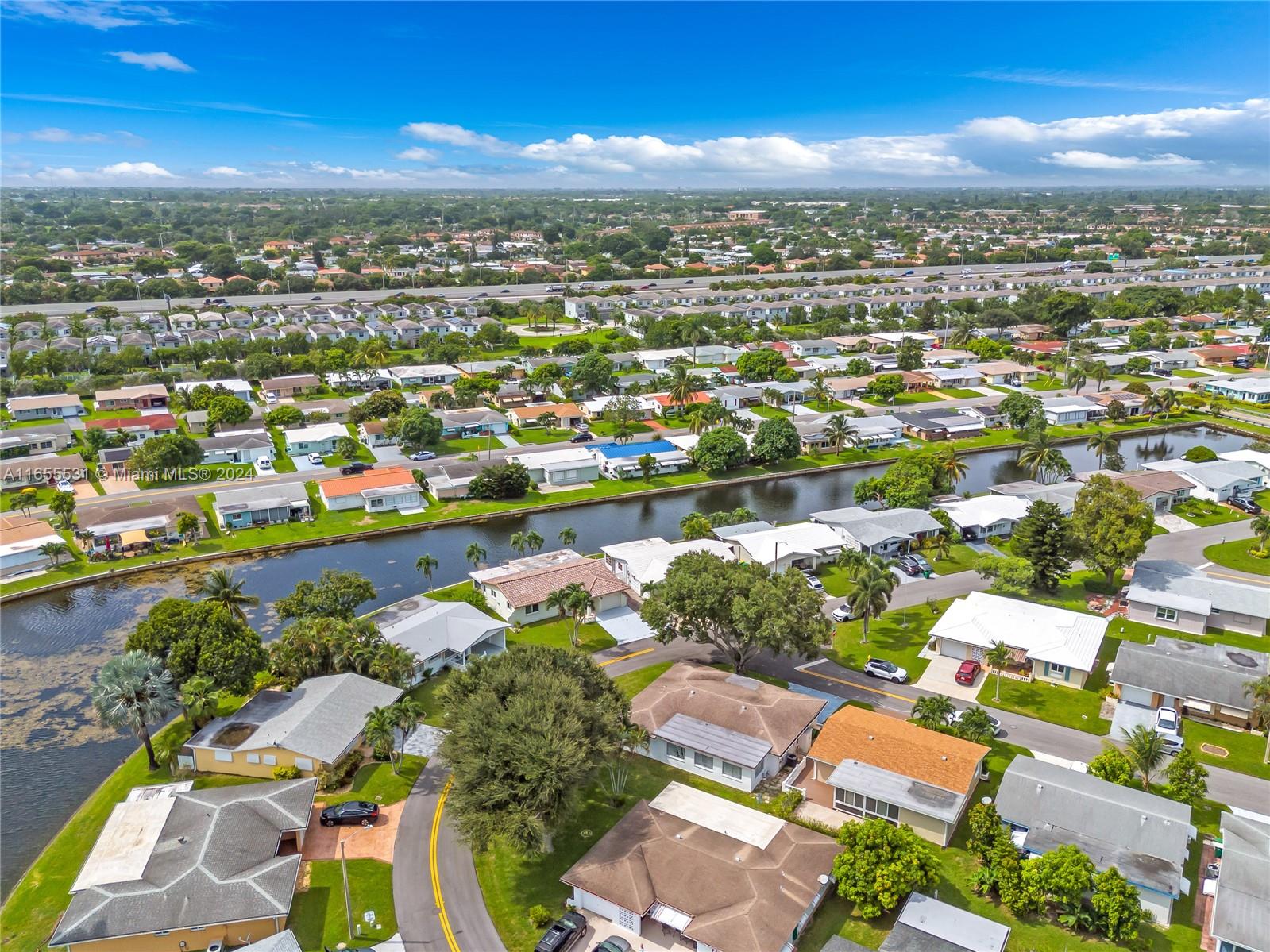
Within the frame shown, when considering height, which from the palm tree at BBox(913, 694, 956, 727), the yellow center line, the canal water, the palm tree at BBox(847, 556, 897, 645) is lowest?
the canal water

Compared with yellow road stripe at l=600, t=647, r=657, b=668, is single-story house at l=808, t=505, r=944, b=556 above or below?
above

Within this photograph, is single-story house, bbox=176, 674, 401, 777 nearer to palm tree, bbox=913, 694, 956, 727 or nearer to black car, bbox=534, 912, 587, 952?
black car, bbox=534, 912, 587, 952

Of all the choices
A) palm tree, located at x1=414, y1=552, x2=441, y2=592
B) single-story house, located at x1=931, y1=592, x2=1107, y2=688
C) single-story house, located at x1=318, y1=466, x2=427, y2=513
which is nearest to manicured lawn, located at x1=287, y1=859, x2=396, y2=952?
palm tree, located at x1=414, y1=552, x2=441, y2=592

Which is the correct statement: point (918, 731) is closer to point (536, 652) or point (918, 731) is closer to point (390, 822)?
point (536, 652)

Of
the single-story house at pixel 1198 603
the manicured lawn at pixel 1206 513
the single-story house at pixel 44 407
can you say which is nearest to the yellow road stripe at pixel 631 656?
the single-story house at pixel 1198 603

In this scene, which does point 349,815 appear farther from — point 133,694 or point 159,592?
point 159,592

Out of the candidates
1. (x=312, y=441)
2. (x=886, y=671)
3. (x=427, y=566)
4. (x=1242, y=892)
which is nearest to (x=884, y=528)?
(x=886, y=671)

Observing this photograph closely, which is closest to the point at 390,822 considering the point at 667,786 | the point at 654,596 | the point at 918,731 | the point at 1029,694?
the point at 667,786
